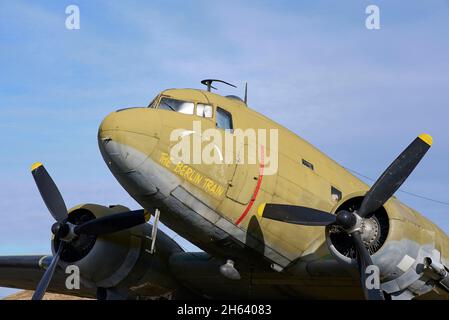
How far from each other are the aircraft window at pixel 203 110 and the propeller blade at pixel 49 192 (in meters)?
4.70

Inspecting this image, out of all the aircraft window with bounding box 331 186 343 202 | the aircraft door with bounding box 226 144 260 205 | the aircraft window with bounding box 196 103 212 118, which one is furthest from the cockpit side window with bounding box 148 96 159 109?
the aircraft window with bounding box 331 186 343 202

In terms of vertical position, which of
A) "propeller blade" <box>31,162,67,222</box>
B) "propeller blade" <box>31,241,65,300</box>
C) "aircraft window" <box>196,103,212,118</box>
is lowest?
"propeller blade" <box>31,241,65,300</box>

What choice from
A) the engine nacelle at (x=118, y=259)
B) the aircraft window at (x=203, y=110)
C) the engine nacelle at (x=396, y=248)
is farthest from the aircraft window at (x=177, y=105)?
the engine nacelle at (x=118, y=259)

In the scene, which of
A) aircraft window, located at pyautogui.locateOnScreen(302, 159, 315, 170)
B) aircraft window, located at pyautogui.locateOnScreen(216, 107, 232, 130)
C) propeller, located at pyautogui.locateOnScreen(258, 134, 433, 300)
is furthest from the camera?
aircraft window, located at pyautogui.locateOnScreen(302, 159, 315, 170)

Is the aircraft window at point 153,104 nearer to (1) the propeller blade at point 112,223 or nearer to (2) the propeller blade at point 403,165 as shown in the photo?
(1) the propeller blade at point 112,223

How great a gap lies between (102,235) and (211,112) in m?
4.43

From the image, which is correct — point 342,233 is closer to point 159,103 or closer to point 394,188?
point 394,188

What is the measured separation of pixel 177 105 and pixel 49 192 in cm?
474

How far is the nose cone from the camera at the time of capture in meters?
13.7

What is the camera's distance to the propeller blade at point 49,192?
58.0ft

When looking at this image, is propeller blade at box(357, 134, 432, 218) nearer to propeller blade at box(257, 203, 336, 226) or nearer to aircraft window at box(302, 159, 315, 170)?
propeller blade at box(257, 203, 336, 226)

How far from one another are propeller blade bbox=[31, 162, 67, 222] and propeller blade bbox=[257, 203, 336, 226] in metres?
5.41

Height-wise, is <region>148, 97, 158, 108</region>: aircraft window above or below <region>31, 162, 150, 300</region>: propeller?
above
